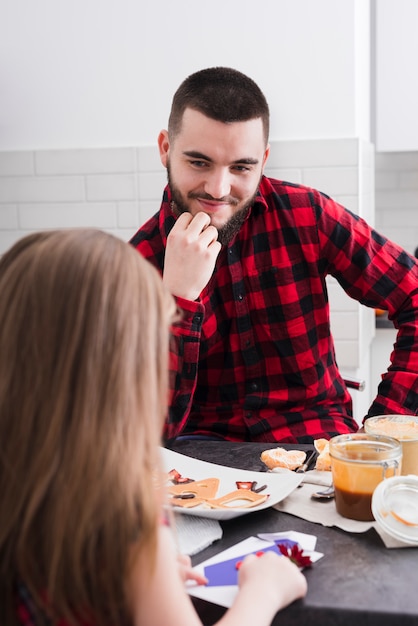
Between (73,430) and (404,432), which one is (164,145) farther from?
(73,430)

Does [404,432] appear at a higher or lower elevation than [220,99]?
lower

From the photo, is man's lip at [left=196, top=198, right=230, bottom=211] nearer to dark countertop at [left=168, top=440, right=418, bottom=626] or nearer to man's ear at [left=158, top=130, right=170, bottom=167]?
man's ear at [left=158, top=130, right=170, bottom=167]

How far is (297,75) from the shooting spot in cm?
269

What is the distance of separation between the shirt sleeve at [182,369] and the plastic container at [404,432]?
44 centimetres

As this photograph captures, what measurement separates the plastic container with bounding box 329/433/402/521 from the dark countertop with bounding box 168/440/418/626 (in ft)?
0.14

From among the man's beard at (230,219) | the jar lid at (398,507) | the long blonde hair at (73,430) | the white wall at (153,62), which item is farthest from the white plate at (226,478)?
the white wall at (153,62)

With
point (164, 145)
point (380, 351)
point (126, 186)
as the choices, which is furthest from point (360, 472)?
point (380, 351)

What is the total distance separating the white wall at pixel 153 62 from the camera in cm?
267

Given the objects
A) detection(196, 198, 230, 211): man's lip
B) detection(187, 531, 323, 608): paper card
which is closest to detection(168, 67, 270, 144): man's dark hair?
detection(196, 198, 230, 211): man's lip

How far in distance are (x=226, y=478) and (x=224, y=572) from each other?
0.29 metres

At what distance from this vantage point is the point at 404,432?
1324mm

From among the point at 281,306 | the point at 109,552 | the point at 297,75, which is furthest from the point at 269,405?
the point at 297,75

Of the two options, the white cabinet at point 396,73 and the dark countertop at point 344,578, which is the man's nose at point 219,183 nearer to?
the dark countertop at point 344,578

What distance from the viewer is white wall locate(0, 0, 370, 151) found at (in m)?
2.67
